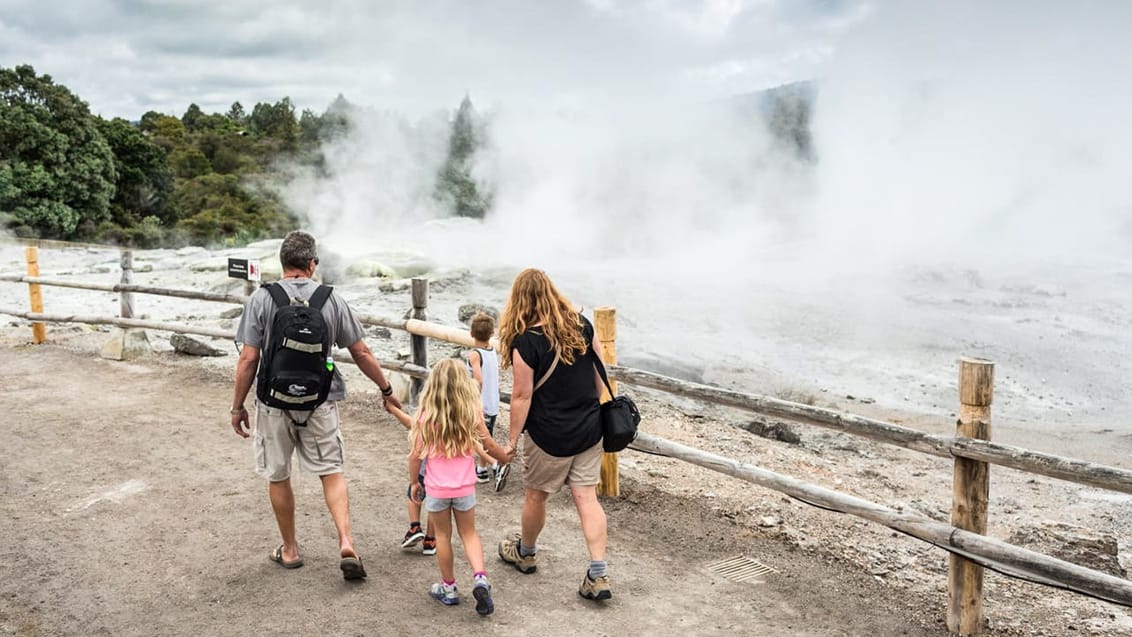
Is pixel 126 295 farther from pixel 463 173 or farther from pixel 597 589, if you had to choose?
pixel 463 173

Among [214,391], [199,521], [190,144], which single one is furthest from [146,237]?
[199,521]

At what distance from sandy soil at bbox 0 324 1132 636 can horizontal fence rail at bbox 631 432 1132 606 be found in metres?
0.39

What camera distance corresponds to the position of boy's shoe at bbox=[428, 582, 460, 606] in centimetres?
349

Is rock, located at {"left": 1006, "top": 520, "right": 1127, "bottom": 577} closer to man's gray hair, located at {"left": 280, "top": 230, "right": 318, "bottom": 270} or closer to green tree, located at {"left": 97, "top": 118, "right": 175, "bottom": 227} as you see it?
man's gray hair, located at {"left": 280, "top": 230, "right": 318, "bottom": 270}

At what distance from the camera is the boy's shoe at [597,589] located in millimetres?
3570

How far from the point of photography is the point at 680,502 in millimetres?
4898

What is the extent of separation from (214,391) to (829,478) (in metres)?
5.03

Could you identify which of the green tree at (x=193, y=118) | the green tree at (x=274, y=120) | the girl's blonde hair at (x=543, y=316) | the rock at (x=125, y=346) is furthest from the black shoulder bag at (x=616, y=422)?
the green tree at (x=193, y=118)

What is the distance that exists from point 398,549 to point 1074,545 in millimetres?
3453

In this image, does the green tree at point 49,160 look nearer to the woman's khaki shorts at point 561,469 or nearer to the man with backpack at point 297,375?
the man with backpack at point 297,375

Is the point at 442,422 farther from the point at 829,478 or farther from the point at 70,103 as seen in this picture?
the point at 70,103

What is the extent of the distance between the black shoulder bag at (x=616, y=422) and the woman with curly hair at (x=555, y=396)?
0.03m

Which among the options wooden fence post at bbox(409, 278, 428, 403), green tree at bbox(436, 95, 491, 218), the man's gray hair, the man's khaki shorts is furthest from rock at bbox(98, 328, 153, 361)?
green tree at bbox(436, 95, 491, 218)

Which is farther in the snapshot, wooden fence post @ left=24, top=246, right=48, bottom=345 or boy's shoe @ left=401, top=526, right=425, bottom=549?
wooden fence post @ left=24, top=246, right=48, bottom=345
